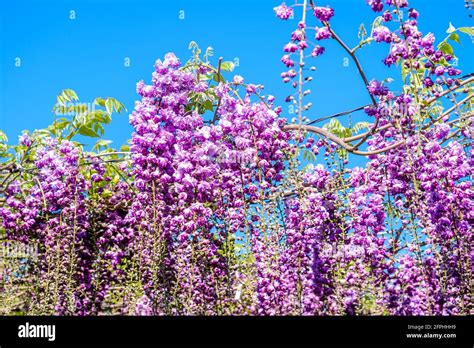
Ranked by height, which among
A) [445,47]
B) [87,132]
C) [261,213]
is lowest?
[261,213]

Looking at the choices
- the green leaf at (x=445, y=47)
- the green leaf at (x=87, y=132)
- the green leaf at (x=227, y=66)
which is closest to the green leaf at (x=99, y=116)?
the green leaf at (x=87, y=132)

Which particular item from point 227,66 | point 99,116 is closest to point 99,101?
point 99,116

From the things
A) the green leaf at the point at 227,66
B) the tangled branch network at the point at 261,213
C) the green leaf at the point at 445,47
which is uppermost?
the green leaf at the point at 227,66

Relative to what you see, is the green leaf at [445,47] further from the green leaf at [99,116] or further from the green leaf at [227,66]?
the green leaf at [99,116]

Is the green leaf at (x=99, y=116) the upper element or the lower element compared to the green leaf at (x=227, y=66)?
lower

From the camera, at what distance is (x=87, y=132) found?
4707 mm

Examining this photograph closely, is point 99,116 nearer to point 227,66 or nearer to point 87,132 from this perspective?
point 87,132

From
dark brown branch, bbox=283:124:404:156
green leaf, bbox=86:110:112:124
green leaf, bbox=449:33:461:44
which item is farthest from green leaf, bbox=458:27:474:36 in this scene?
green leaf, bbox=86:110:112:124

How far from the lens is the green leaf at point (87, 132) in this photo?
4.68 meters
